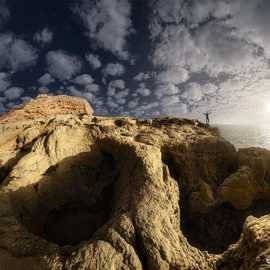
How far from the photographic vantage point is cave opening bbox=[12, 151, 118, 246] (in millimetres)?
8888

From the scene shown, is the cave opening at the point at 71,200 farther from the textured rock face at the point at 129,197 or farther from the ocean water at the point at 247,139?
the ocean water at the point at 247,139

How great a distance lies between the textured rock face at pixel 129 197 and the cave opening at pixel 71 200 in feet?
0.11

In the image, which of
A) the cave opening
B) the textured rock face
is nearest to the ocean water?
the textured rock face

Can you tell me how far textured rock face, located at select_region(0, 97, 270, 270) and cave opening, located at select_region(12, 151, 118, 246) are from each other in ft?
→ 0.11

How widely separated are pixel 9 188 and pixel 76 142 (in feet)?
9.42

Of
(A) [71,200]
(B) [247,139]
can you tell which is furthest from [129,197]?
(B) [247,139]

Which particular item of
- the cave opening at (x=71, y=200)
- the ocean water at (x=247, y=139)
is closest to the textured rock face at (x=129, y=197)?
the cave opening at (x=71, y=200)

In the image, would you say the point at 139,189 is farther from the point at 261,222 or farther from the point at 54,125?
the point at 54,125

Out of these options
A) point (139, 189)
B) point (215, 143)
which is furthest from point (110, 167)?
point (215, 143)

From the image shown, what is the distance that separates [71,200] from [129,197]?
2.73 metres

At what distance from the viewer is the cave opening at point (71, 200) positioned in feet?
29.2

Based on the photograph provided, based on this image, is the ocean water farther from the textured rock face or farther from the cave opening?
the cave opening

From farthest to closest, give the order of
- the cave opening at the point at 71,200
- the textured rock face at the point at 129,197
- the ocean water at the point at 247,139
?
the ocean water at the point at 247,139 < the cave opening at the point at 71,200 < the textured rock face at the point at 129,197

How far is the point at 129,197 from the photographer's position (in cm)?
787
